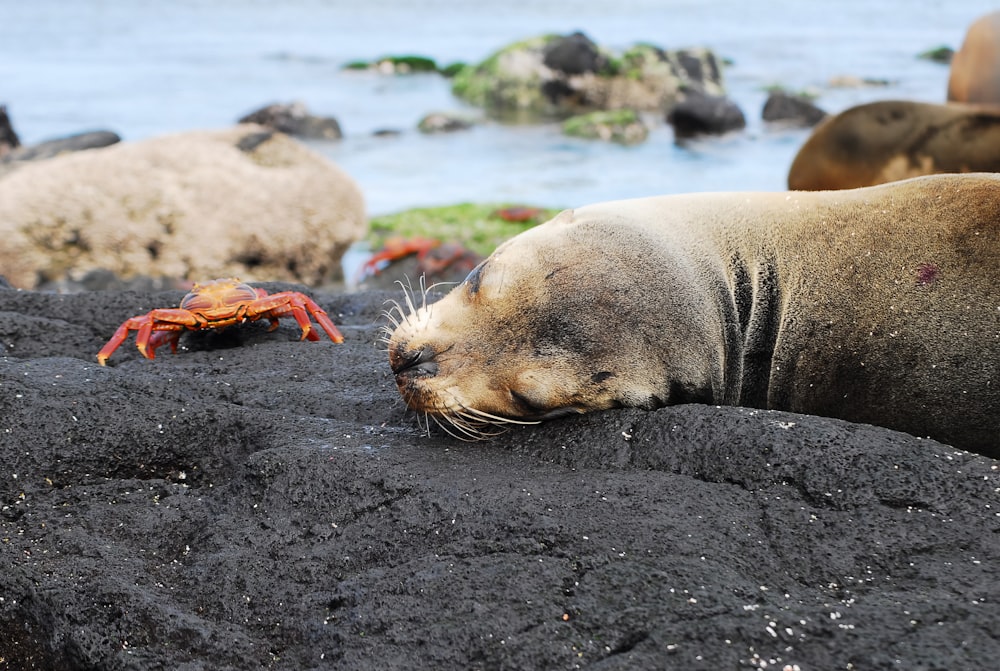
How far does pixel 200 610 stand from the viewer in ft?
8.23

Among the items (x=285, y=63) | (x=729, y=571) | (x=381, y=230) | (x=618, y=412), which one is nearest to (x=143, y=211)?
(x=381, y=230)

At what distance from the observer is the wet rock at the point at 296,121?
18609mm

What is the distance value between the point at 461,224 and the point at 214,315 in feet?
25.7

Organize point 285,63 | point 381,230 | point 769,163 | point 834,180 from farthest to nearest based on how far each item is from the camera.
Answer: point 285,63, point 769,163, point 381,230, point 834,180

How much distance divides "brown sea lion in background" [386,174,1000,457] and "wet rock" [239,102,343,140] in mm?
15726

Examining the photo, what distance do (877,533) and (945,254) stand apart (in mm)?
1145

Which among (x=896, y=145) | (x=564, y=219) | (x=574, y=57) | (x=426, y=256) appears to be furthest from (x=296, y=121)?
(x=564, y=219)

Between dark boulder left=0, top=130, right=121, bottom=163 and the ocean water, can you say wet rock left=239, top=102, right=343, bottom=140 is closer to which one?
the ocean water

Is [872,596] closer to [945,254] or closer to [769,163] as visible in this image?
[945,254]

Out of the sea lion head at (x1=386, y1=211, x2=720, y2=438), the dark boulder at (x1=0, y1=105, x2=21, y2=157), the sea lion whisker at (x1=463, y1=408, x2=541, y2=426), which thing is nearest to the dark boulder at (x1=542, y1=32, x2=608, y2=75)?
the dark boulder at (x1=0, y1=105, x2=21, y2=157)

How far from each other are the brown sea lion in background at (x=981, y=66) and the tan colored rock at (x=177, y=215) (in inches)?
224

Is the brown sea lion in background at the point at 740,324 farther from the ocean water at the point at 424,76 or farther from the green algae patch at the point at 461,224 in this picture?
the ocean water at the point at 424,76

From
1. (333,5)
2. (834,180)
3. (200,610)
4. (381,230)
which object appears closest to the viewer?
(200,610)

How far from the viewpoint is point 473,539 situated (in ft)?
8.43
